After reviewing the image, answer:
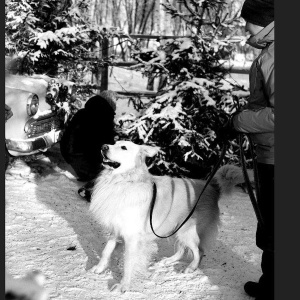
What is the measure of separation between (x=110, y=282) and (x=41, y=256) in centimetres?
75

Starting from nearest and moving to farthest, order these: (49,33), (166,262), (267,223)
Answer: (267,223) → (166,262) → (49,33)

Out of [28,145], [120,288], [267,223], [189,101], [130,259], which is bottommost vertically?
[120,288]

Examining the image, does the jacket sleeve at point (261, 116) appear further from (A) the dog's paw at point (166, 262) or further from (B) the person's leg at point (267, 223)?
(A) the dog's paw at point (166, 262)

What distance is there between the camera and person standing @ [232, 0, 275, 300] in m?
2.14

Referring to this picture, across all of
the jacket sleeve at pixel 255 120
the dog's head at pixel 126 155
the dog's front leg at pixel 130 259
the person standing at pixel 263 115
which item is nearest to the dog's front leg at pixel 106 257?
the dog's front leg at pixel 130 259

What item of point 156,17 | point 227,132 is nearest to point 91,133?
point 227,132

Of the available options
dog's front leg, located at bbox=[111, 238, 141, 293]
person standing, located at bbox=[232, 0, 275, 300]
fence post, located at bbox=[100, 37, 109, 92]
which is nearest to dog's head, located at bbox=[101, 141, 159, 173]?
dog's front leg, located at bbox=[111, 238, 141, 293]

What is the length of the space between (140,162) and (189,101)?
2.60 m

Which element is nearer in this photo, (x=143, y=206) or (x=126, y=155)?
(x=143, y=206)

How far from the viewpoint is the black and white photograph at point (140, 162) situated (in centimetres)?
249

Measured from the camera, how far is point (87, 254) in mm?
3543

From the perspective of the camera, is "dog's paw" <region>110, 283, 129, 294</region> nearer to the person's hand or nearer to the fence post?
the person's hand

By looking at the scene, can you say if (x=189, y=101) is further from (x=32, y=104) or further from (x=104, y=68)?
(x=104, y=68)

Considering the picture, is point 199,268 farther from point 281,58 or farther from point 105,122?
point 105,122
